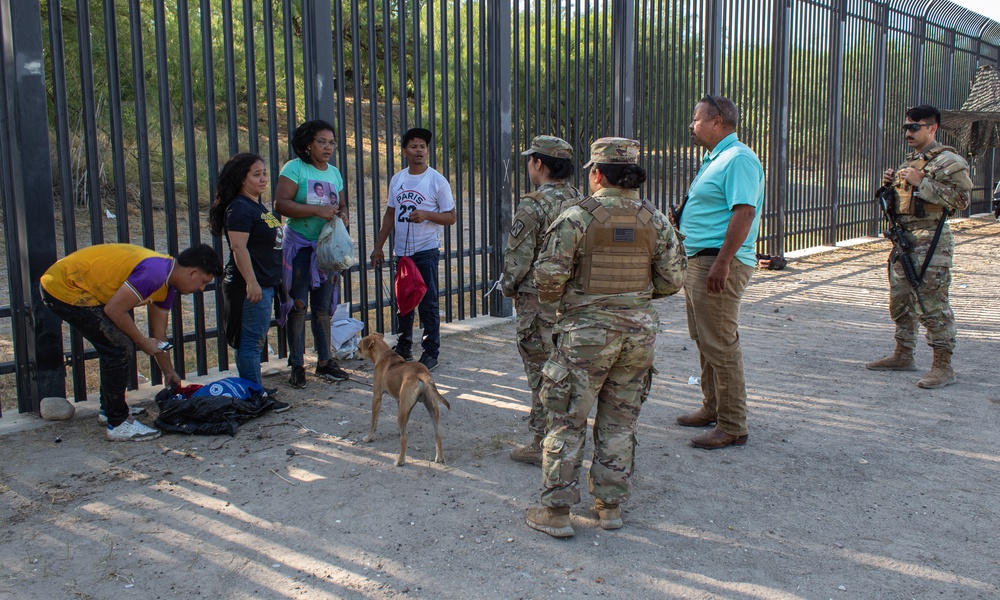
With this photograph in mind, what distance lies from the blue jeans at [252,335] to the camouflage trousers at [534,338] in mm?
1827

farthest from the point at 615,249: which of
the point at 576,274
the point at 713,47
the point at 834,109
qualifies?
the point at 834,109

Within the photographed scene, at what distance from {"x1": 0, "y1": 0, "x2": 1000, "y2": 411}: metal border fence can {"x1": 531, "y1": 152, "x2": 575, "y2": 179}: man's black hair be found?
7.93 feet

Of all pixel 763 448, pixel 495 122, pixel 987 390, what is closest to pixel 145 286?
pixel 763 448

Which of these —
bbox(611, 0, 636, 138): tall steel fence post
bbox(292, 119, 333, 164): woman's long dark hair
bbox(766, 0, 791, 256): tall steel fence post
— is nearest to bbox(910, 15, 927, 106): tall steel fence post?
bbox(766, 0, 791, 256): tall steel fence post

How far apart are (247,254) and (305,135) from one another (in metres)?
1.00

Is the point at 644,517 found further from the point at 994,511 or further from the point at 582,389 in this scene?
the point at 994,511

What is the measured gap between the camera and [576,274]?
11.6 ft

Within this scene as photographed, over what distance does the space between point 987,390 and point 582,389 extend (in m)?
3.92

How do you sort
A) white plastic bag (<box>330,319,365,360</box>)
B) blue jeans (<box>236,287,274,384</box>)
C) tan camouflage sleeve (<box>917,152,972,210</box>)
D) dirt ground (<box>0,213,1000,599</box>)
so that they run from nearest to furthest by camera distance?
dirt ground (<box>0,213,1000,599</box>) → blue jeans (<box>236,287,274,384</box>) → tan camouflage sleeve (<box>917,152,972,210</box>) → white plastic bag (<box>330,319,365,360</box>)

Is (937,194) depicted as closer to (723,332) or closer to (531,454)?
(723,332)

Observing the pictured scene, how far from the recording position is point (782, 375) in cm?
623

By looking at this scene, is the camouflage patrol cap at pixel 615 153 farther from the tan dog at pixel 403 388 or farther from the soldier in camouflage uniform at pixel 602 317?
the tan dog at pixel 403 388

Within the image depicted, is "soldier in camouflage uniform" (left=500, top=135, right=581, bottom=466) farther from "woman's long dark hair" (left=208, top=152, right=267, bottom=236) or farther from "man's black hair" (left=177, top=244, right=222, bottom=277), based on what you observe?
"woman's long dark hair" (left=208, top=152, right=267, bottom=236)

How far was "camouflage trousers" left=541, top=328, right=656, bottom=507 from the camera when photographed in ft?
11.4
